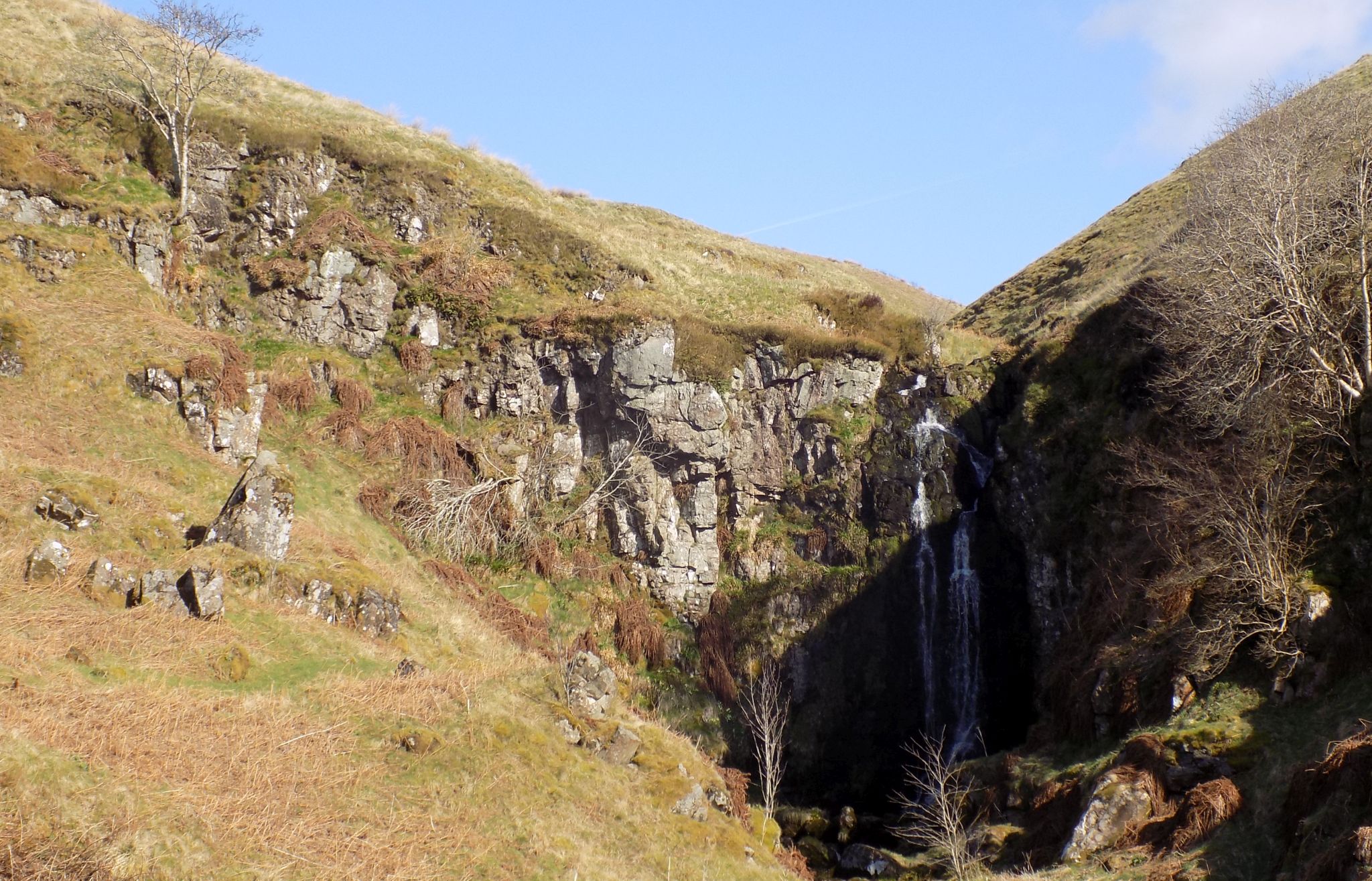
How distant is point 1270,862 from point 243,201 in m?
39.2

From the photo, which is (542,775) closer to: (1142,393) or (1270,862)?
(1270,862)

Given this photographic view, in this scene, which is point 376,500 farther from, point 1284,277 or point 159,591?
point 1284,277

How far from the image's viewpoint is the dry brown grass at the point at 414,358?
114 feet

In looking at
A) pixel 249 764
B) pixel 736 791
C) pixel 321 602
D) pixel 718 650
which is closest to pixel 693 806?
pixel 736 791

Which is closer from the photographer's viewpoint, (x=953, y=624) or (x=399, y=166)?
(x=953, y=624)

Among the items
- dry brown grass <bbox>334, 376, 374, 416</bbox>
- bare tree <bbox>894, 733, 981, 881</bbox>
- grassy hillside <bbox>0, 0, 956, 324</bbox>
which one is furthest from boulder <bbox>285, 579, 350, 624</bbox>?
grassy hillside <bbox>0, 0, 956, 324</bbox>

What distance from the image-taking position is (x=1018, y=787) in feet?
77.2

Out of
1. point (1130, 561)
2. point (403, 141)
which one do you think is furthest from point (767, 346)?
point (403, 141)

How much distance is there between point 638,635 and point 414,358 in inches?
567

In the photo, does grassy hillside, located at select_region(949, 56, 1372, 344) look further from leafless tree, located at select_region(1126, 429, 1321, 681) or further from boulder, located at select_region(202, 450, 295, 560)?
boulder, located at select_region(202, 450, 295, 560)

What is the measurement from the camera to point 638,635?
33344 millimetres

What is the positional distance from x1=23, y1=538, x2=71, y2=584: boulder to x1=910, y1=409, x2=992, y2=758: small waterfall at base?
27595mm

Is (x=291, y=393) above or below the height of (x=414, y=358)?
below

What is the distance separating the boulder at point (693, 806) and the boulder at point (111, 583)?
44.4 ft
